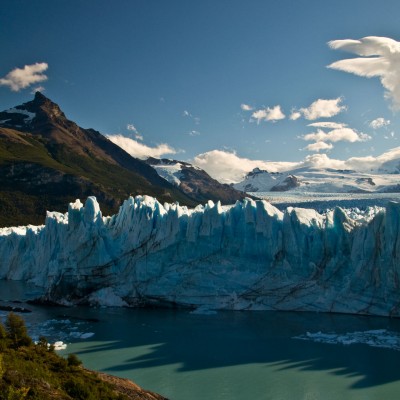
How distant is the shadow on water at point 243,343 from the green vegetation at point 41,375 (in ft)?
12.7

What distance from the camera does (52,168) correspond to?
8500 centimetres

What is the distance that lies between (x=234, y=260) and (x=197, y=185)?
13394 cm

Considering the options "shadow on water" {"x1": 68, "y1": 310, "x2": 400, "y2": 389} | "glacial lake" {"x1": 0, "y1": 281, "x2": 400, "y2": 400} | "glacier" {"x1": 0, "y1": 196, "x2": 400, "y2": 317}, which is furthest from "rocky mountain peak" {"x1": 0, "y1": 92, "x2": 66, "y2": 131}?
"shadow on water" {"x1": 68, "y1": 310, "x2": 400, "y2": 389}

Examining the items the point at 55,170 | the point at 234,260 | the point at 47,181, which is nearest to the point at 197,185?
the point at 55,170

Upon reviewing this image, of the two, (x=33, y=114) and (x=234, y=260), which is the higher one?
(x=33, y=114)

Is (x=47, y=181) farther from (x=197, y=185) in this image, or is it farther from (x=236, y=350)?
(x=197, y=185)

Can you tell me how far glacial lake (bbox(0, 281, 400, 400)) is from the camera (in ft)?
43.0

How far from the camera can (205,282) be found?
22938 mm

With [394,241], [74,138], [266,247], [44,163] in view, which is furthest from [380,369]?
[74,138]

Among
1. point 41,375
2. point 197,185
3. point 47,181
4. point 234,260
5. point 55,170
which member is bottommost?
point 41,375

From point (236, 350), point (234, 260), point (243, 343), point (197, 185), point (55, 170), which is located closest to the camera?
point (236, 350)

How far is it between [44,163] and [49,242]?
60622 millimetres

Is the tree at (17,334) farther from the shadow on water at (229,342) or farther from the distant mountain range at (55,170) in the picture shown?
the distant mountain range at (55,170)

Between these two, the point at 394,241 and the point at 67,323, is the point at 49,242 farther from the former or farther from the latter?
the point at 394,241
